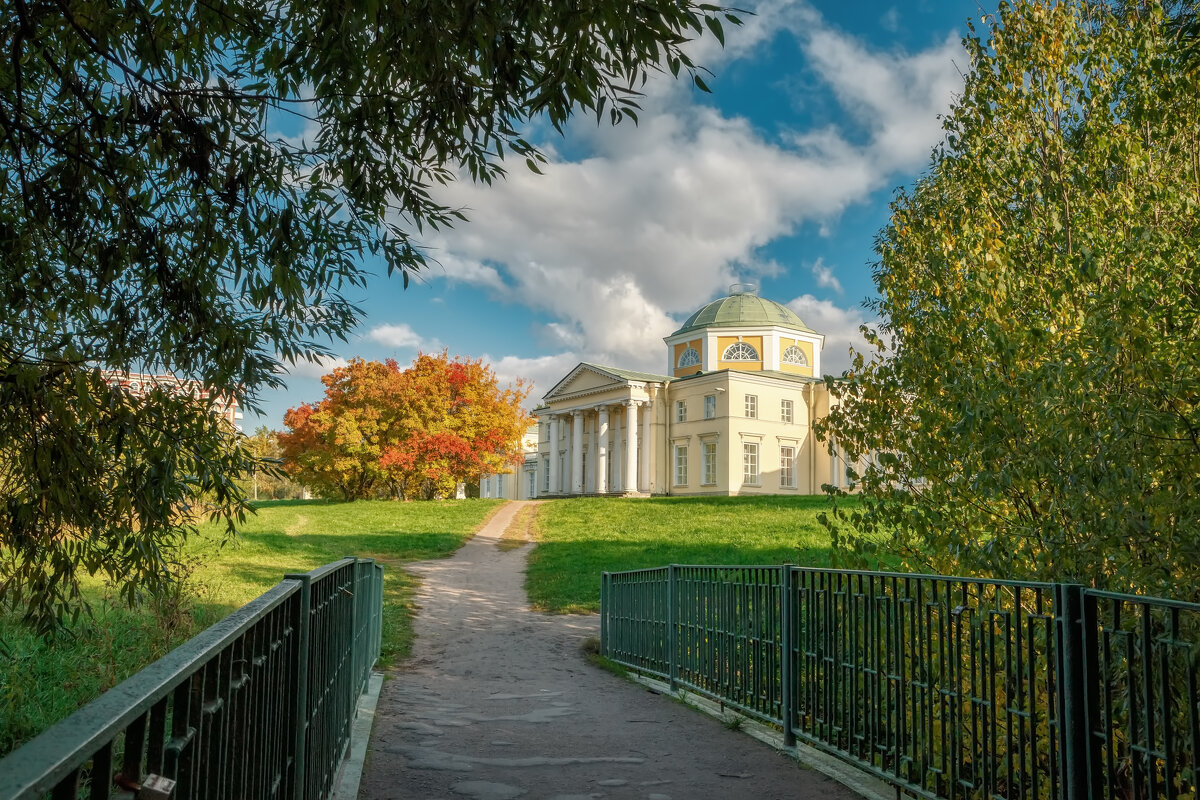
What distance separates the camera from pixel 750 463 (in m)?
51.4

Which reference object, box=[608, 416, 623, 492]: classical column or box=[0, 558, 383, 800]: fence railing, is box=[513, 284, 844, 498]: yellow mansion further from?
A: box=[0, 558, 383, 800]: fence railing

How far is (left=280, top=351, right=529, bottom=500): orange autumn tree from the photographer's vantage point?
4453cm

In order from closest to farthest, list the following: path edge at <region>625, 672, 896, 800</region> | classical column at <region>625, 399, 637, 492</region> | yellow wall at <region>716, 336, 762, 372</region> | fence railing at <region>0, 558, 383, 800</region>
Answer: fence railing at <region>0, 558, 383, 800</region> < path edge at <region>625, 672, 896, 800</region> < classical column at <region>625, 399, 637, 492</region> < yellow wall at <region>716, 336, 762, 372</region>

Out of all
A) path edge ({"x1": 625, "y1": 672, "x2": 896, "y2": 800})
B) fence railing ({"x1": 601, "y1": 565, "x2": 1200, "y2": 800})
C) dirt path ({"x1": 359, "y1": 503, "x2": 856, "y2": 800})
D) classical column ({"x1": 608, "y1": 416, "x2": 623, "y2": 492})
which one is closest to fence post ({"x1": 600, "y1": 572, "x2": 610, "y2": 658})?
dirt path ({"x1": 359, "y1": 503, "x2": 856, "y2": 800})

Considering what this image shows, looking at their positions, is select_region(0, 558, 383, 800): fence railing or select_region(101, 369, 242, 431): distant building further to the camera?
select_region(101, 369, 242, 431): distant building

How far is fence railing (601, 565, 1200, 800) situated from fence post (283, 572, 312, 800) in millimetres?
2950

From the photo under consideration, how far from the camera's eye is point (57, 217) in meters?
4.88

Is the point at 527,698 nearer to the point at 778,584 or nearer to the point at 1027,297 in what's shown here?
the point at 778,584

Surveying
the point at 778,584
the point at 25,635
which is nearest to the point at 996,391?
the point at 778,584

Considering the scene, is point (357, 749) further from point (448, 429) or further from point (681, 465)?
point (681, 465)

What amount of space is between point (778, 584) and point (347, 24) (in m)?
4.88

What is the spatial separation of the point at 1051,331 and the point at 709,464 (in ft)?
151

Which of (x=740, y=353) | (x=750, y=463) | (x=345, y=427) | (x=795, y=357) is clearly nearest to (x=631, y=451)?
(x=750, y=463)

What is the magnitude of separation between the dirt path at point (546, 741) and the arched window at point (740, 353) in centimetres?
4509
